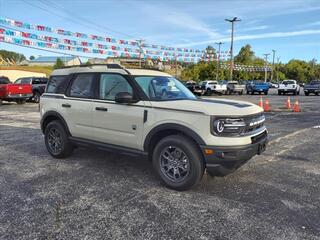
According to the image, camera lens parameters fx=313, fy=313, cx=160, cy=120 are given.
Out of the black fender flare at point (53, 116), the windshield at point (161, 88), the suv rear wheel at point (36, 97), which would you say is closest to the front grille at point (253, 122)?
the windshield at point (161, 88)

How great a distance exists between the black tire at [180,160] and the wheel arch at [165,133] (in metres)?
0.11

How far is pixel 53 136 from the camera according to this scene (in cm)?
648

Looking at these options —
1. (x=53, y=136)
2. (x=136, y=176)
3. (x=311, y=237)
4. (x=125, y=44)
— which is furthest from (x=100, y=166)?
(x=125, y=44)

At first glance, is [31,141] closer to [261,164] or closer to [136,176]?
[136,176]

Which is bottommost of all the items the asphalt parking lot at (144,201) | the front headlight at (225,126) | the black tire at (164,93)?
the asphalt parking lot at (144,201)

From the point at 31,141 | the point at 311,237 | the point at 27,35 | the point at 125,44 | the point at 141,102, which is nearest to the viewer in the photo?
the point at 311,237

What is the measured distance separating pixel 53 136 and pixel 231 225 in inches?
170

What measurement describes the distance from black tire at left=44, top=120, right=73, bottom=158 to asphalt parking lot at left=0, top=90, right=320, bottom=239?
17 centimetres

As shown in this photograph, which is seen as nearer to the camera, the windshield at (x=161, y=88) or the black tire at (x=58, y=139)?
the windshield at (x=161, y=88)

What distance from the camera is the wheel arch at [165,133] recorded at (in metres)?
4.34

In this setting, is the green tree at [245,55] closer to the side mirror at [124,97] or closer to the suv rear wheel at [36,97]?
the suv rear wheel at [36,97]

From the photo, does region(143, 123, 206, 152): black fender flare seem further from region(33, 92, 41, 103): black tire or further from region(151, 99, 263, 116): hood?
region(33, 92, 41, 103): black tire

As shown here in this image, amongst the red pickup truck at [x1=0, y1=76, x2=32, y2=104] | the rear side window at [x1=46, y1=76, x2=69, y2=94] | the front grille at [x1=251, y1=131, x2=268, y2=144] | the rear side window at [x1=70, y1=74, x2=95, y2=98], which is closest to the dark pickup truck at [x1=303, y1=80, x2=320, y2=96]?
the red pickup truck at [x1=0, y1=76, x2=32, y2=104]

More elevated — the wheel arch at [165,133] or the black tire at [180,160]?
the wheel arch at [165,133]
